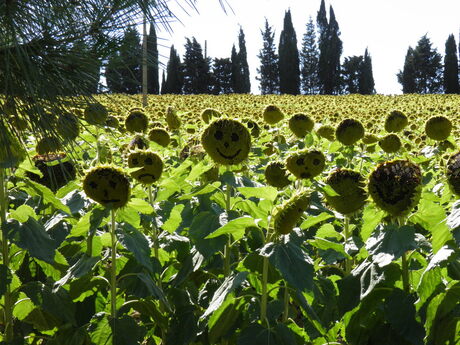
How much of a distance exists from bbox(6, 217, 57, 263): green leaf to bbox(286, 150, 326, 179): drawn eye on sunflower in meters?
1.03

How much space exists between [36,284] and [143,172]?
65cm

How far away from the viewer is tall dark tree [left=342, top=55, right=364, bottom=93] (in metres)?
54.2

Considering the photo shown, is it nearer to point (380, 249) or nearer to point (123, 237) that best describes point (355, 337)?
point (380, 249)

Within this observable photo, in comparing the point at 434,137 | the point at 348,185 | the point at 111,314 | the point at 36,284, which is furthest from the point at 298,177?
the point at 434,137

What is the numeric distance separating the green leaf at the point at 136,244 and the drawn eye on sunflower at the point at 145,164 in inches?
10.9

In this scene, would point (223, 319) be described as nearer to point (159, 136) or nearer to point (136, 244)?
point (136, 244)

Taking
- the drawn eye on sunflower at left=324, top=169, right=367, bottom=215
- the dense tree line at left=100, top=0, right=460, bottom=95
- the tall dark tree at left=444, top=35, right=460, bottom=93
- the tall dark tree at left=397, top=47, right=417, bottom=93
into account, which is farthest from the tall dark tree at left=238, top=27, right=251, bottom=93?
the drawn eye on sunflower at left=324, top=169, right=367, bottom=215

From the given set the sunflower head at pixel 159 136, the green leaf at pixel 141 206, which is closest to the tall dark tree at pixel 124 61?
the green leaf at pixel 141 206

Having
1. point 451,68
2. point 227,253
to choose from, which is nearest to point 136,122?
point 227,253

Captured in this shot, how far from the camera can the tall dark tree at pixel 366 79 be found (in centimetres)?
5344

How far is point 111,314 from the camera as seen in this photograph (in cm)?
226

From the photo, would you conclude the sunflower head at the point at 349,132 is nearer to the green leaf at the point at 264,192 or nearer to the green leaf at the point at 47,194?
the green leaf at the point at 264,192

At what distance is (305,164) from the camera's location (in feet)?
7.56

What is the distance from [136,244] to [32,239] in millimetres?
401
